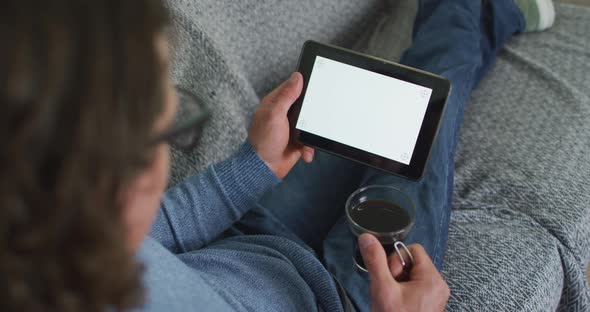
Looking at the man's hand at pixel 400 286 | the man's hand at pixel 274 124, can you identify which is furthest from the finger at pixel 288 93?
the man's hand at pixel 400 286

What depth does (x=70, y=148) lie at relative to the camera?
0.93 ft

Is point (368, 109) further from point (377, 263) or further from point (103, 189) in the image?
point (103, 189)

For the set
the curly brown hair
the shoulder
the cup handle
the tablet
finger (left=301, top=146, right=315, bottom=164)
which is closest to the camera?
the curly brown hair

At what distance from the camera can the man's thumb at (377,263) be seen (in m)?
0.58

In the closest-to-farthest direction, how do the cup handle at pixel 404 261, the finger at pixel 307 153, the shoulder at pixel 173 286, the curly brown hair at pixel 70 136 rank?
the curly brown hair at pixel 70 136
the shoulder at pixel 173 286
the cup handle at pixel 404 261
the finger at pixel 307 153

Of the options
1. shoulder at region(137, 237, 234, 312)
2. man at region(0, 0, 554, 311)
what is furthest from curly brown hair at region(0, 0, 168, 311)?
shoulder at region(137, 237, 234, 312)

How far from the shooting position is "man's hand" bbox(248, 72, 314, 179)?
0.76 meters

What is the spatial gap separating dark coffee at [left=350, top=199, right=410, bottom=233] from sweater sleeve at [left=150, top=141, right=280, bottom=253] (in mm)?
→ 152

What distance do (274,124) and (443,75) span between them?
1.20 feet

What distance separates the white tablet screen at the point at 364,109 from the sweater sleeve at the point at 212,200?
0.34 feet

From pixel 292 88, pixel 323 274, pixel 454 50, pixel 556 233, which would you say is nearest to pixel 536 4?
pixel 454 50

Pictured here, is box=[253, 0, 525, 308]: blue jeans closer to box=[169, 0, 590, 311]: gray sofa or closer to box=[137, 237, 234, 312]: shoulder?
box=[169, 0, 590, 311]: gray sofa

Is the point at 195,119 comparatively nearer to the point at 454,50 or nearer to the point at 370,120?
the point at 370,120

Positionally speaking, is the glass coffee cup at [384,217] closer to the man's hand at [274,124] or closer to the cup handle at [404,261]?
the cup handle at [404,261]
